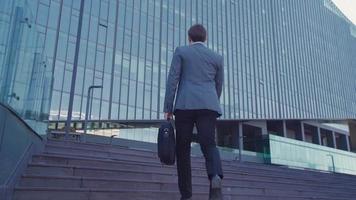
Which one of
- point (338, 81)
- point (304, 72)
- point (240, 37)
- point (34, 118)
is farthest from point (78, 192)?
point (338, 81)

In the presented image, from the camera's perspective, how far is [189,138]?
12.8 feet

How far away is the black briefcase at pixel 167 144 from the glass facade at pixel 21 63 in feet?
6.29

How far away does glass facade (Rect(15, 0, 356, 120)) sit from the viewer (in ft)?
109

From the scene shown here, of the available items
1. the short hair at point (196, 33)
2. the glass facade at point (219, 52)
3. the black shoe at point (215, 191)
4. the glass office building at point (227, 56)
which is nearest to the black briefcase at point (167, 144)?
the black shoe at point (215, 191)

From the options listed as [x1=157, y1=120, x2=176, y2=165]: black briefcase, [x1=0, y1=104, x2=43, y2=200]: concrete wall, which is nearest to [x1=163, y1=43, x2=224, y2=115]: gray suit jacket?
[x1=157, y1=120, x2=176, y2=165]: black briefcase

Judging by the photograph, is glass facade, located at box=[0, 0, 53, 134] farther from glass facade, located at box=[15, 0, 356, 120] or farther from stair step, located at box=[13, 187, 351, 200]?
glass facade, located at box=[15, 0, 356, 120]

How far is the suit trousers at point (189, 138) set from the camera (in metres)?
3.77

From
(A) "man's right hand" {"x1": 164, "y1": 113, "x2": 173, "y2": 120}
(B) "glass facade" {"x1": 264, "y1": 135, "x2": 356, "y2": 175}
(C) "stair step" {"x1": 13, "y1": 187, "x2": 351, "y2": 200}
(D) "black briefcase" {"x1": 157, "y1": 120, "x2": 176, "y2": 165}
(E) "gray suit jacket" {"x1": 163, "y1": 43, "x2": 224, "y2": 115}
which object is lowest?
(C) "stair step" {"x1": 13, "y1": 187, "x2": 351, "y2": 200}

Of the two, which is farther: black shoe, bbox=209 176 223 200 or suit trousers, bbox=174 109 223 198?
suit trousers, bbox=174 109 223 198

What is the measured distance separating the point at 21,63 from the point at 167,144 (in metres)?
3.19

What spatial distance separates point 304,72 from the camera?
60.3 m

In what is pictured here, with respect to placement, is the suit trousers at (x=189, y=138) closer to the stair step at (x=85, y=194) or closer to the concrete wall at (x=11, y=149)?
the stair step at (x=85, y=194)

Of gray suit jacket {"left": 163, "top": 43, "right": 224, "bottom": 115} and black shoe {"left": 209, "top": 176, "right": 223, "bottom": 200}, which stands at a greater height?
gray suit jacket {"left": 163, "top": 43, "right": 224, "bottom": 115}

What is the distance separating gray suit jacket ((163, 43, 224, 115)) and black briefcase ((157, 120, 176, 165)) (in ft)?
0.63
